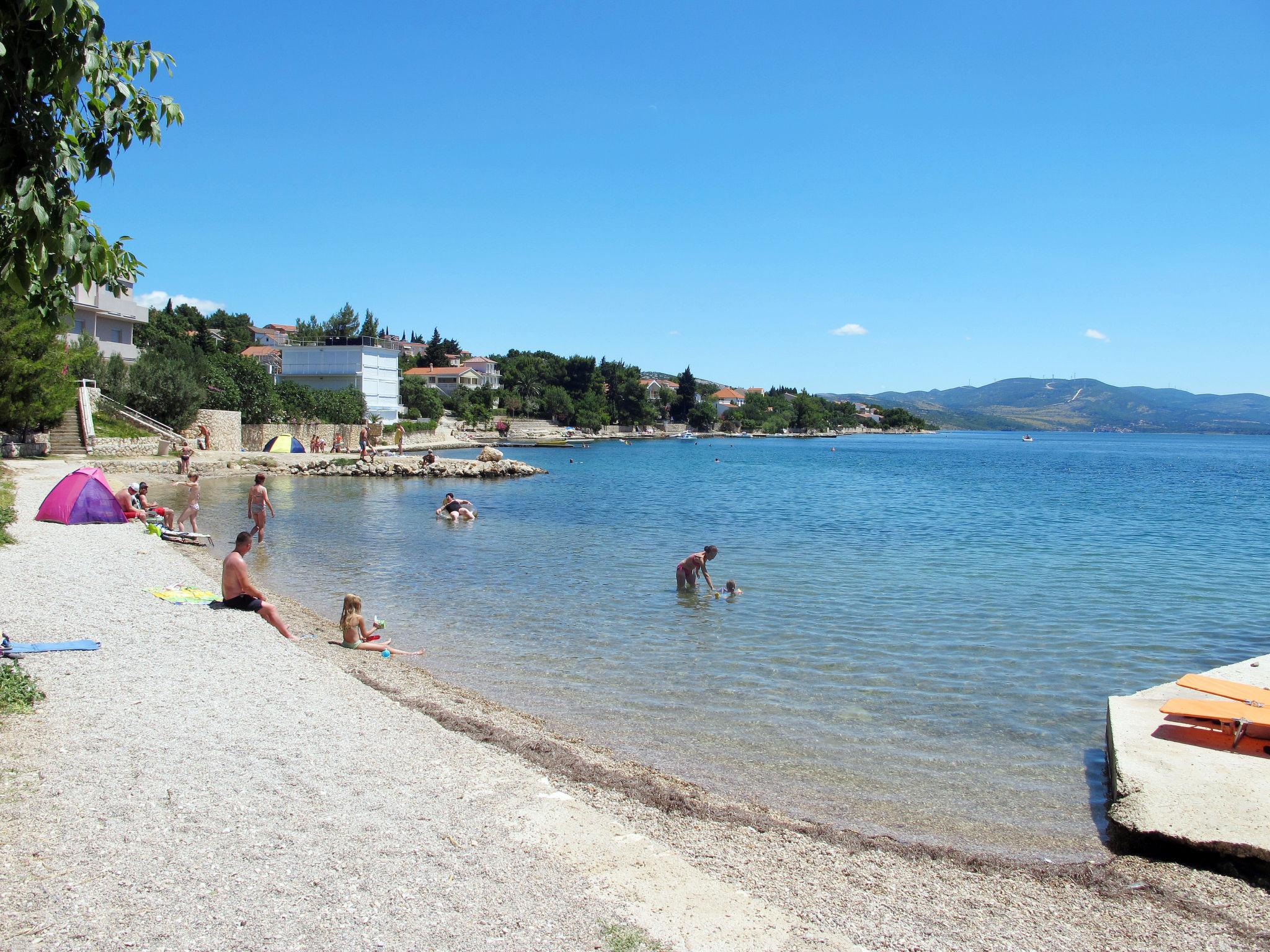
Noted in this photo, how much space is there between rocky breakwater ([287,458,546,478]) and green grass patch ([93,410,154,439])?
7.76m

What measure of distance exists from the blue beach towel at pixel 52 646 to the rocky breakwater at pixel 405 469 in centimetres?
3907

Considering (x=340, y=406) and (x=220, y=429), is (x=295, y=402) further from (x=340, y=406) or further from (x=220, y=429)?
(x=220, y=429)

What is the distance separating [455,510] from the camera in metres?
29.5

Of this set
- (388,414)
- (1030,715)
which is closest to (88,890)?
(1030,715)

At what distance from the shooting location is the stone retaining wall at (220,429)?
152 feet

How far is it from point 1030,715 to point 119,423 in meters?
43.7

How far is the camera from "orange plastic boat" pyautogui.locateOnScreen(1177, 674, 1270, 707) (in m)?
8.48

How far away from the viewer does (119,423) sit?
41594 mm

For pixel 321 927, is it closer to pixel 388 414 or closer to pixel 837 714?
pixel 837 714

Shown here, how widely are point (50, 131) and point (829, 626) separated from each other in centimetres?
1270

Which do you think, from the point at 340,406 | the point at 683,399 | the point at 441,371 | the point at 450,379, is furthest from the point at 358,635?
the point at 683,399

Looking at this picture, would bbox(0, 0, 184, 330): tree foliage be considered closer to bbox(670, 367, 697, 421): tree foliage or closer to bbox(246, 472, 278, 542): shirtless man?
bbox(246, 472, 278, 542): shirtless man

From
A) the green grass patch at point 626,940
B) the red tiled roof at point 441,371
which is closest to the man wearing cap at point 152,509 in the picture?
the green grass patch at point 626,940

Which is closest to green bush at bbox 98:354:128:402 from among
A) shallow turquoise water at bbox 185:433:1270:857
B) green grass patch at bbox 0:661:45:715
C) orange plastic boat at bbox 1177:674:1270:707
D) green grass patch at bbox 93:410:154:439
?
green grass patch at bbox 93:410:154:439
